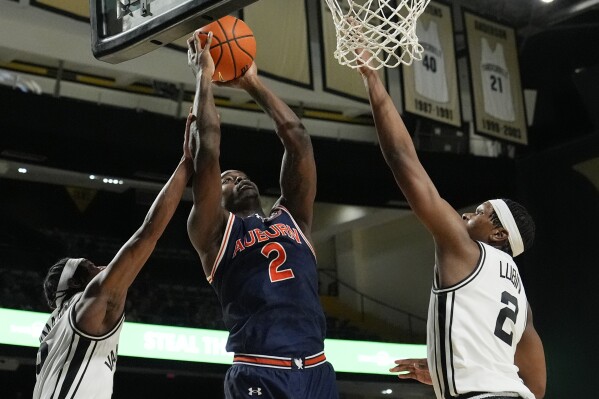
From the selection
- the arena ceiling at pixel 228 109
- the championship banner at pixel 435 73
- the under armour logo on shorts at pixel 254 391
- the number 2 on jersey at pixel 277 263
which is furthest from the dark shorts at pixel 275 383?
the arena ceiling at pixel 228 109

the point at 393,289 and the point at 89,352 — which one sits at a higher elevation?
the point at 393,289

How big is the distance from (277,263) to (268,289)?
0.48ft

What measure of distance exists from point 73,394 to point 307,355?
1126 millimetres

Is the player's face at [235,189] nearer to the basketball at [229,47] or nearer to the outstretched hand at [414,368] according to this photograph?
the basketball at [229,47]

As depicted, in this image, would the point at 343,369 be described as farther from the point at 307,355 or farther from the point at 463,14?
the point at 307,355

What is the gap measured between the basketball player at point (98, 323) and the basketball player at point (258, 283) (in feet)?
0.69

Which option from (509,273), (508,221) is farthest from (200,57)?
(509,273)

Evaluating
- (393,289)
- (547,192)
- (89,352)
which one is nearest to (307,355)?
(89,352)

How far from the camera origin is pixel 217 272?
3873 mm

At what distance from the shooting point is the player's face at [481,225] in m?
3.80

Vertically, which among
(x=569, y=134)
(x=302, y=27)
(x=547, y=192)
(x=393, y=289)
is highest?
(x=302, y=27)

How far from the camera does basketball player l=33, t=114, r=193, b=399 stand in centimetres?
394

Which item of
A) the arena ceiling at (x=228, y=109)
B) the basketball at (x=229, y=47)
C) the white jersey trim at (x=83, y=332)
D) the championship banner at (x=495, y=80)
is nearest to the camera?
the white jersey trim at (x=83, y=332)

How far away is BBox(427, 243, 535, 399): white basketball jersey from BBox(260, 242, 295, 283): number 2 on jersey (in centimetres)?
66
